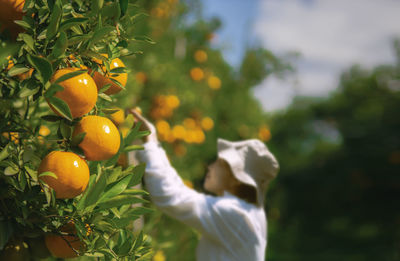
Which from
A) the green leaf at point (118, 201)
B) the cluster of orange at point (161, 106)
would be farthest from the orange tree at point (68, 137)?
the cluster of orange at point (161, 106)

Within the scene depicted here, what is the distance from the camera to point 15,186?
0.69m

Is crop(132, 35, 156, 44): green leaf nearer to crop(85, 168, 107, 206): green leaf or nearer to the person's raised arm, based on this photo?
crop(85, 168, 107, 206): green leaf

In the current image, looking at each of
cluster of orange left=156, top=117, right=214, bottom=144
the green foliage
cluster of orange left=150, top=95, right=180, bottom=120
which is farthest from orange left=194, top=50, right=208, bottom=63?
the green foliage

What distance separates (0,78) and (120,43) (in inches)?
9.8

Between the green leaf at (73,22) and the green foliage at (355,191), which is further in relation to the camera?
the green foliage at (355,191)

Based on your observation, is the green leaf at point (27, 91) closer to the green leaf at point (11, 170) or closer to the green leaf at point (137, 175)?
the green leaf at point (11, 170)

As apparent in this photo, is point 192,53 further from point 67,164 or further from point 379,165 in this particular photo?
point 379,165

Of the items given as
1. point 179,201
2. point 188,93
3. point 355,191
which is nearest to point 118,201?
point 179,201

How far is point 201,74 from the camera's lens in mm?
3896

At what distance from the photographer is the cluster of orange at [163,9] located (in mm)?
3314

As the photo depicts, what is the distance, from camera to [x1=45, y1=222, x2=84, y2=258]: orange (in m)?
0.77

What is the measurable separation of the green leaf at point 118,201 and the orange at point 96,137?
87 mm

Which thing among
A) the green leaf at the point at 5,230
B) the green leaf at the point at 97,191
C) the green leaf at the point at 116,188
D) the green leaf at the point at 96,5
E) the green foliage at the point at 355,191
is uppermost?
the green leaf at the point at 96,5

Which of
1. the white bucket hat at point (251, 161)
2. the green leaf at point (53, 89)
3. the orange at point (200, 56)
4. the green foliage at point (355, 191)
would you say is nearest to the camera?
the green leaf at point (53, 89)
